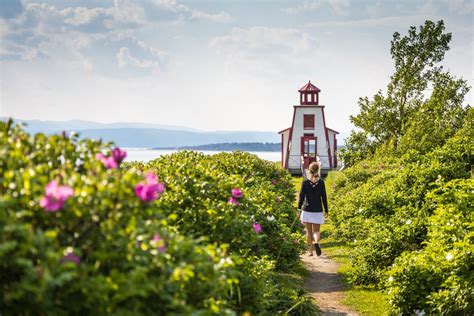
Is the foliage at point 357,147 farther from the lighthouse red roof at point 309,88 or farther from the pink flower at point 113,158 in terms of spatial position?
the pink flower at point 113,158

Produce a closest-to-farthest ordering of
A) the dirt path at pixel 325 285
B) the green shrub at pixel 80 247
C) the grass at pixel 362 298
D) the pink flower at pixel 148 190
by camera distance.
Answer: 1. the green shrub at pixel 80 247
2. the pink flower at pixel 148 190
3. the grass at pixel 362 298
4. the dirt path at pixel 325 285

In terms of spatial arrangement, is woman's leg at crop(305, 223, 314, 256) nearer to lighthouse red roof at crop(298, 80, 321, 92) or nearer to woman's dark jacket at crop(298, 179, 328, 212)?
woman's dark jacket at crop(298, 179, 328, 212)

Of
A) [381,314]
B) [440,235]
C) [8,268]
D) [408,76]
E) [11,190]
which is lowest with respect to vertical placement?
[381,314]

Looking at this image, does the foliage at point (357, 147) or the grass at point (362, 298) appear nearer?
the grass at point (362, 298)

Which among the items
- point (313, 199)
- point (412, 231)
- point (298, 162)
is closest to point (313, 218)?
point (313, 199)

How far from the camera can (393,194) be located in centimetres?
1248

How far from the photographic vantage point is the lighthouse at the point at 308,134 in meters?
48.5

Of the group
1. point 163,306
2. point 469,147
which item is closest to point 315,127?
point 469,147

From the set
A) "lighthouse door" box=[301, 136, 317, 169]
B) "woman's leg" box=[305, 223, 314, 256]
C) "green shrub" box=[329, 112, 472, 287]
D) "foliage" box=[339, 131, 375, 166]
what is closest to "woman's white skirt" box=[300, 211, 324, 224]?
"woman's leg" box=[305, 223, 314, 256]

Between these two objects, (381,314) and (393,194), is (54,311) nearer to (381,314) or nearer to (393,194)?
(381,314)

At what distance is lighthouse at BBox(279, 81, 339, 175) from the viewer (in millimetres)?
48531

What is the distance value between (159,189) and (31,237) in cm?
78

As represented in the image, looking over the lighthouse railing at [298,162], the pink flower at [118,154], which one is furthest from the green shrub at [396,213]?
the lighthouse railing at [298,162]

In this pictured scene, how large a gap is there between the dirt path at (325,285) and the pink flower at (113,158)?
603 cm
